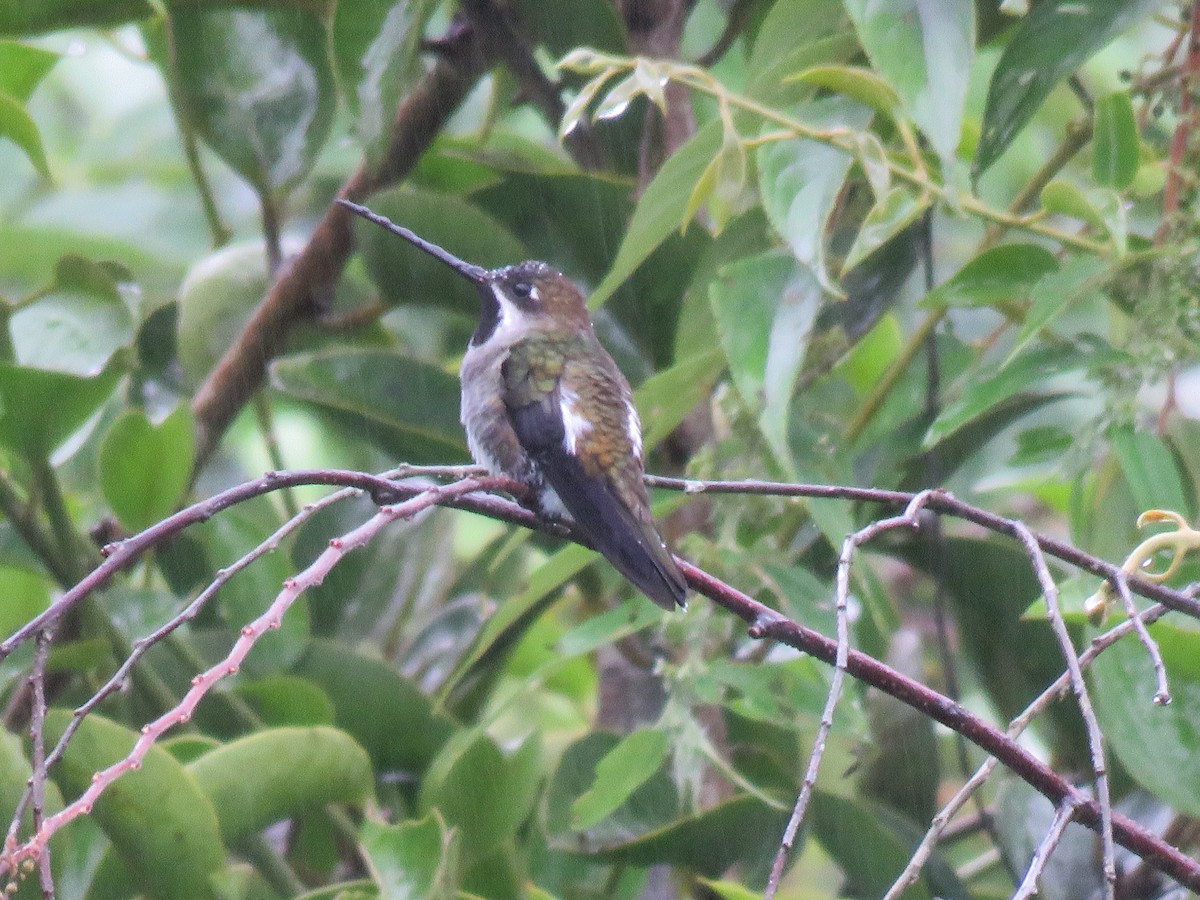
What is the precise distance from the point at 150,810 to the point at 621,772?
2.05ft

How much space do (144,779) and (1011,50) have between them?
147 centimetres

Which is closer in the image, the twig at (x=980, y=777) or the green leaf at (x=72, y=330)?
the twig at (x=980, y=777)

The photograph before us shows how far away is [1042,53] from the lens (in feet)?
6.62

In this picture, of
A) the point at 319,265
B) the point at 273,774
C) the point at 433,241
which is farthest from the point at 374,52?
the point at 273,774

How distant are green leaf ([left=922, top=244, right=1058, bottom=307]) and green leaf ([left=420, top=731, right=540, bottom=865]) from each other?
0.87m

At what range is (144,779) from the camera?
179cm

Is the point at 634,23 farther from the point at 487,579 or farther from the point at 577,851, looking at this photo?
the point at 577,851

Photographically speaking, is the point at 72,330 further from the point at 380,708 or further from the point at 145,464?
the point at 380,708

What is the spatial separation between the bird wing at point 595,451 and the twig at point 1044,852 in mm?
621

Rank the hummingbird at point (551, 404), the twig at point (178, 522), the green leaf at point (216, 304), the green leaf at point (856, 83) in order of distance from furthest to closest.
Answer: the green leaf at point (216, 304)
the hummingbird at point (551, 404)
the green leaf at point (856, 83)
the twig at point (178, 522)

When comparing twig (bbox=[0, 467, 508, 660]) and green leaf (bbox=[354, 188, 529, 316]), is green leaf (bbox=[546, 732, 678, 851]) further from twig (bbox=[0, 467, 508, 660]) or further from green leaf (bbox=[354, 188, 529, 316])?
twig (bbox=[0, 467, 508, 660])

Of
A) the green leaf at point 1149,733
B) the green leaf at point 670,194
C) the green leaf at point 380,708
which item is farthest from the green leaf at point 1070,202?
the green leaf at point 380,708

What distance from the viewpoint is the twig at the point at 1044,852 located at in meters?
1.09

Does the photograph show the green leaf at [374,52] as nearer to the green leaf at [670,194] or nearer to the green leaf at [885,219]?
the green leaf at [670,194]
